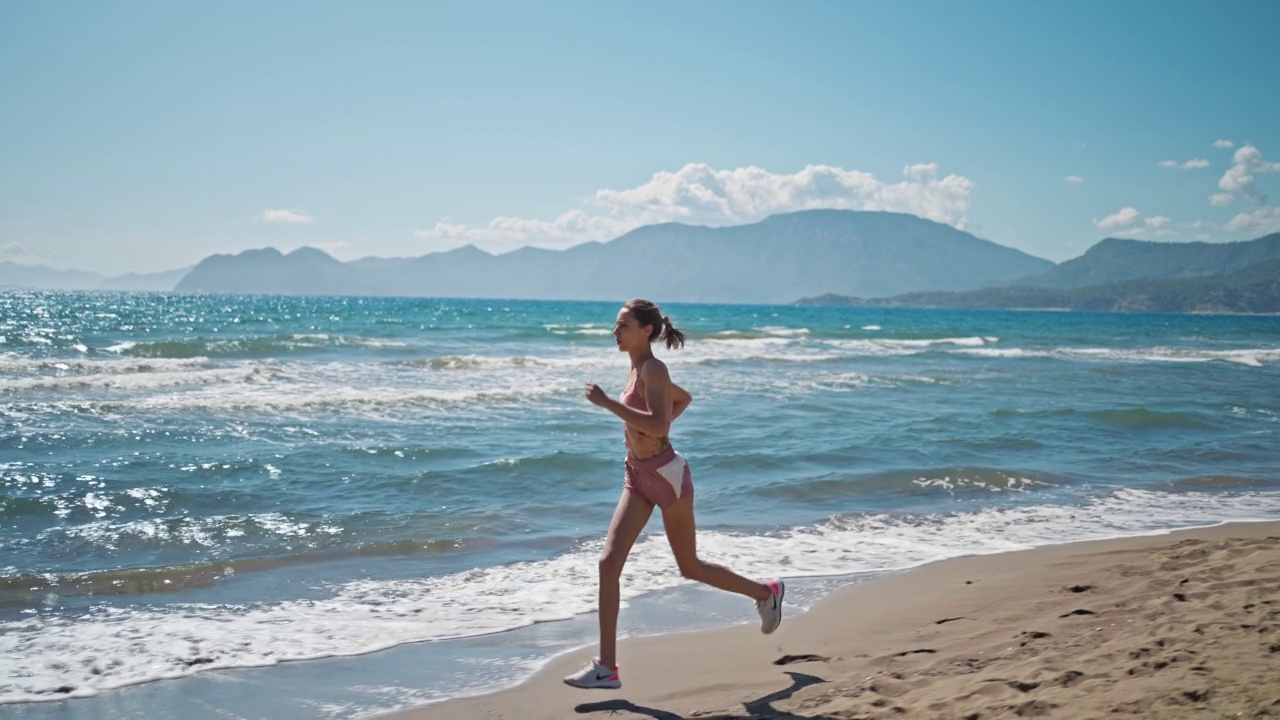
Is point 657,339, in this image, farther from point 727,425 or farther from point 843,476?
point 727,425

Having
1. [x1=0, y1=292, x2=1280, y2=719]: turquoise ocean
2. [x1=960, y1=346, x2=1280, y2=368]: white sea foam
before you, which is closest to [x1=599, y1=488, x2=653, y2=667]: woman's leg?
[x1=0, y1=292, x2=1280, y2=719]: turquoise ocean

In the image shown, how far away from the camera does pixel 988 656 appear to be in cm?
452

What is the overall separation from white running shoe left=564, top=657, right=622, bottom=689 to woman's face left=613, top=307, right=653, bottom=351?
157 centimetres

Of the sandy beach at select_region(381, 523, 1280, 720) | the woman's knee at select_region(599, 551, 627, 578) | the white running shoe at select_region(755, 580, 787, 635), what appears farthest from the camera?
the white running shoe at select_region(755, 580, 787, 635)

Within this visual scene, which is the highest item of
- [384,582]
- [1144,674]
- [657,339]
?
[657,339]

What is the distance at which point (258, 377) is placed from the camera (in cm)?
2092

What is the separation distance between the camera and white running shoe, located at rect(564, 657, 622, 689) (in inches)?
178

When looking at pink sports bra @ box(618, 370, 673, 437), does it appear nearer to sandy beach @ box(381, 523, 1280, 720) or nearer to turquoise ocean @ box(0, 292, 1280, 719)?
sandy beach @ box(381, 523, 1280, 720)

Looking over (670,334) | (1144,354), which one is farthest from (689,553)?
(1144,354)

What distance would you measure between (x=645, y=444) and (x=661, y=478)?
0.60 ft

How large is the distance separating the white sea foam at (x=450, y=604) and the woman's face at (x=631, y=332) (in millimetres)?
2228

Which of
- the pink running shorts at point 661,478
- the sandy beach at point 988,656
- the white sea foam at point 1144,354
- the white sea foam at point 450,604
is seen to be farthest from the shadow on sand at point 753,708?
the white sea foam at point 1144,354

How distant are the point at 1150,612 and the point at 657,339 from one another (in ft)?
9.82

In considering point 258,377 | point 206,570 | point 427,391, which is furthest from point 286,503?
point 258,377
